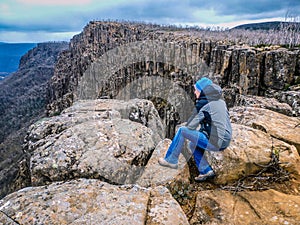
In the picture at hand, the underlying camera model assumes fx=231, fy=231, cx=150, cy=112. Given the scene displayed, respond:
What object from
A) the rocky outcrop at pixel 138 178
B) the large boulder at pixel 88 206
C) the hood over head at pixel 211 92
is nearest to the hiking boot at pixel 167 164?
the rocky outcrop at pixel 138 178

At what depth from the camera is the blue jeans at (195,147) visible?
6.82 meters

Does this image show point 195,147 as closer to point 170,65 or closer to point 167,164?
point 167,164

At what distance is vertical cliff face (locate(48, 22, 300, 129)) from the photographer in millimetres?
42469

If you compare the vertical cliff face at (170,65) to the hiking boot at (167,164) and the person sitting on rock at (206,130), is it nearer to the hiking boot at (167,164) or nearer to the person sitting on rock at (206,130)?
the person sitting on rock at (206,130)

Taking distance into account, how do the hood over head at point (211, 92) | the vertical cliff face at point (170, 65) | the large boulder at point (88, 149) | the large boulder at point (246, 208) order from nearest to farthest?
1. the large boulder at point (246, 208)
2. the large boulder at point (88, 149)
3. the hood over head at point (211, 92)
4. the vertical cliff face at point (170, 65)

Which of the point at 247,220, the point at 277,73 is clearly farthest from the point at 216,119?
the point at 277,73

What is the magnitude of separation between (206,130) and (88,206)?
13.1 ft

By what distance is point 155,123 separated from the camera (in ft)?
41.0

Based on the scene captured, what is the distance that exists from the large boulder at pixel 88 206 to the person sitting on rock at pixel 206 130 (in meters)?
1.78

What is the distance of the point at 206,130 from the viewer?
700 cm

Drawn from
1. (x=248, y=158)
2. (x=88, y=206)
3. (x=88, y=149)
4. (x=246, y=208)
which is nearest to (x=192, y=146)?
(x=248, y=158)

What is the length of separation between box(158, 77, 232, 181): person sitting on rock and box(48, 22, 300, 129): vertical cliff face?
37.9 meters

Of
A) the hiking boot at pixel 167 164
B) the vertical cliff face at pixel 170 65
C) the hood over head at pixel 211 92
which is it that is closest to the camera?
the hood over head at pixel 211 92

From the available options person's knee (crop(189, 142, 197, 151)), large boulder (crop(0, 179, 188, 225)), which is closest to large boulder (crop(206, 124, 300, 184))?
person's knee (crop(189, 142, 197, 151))
